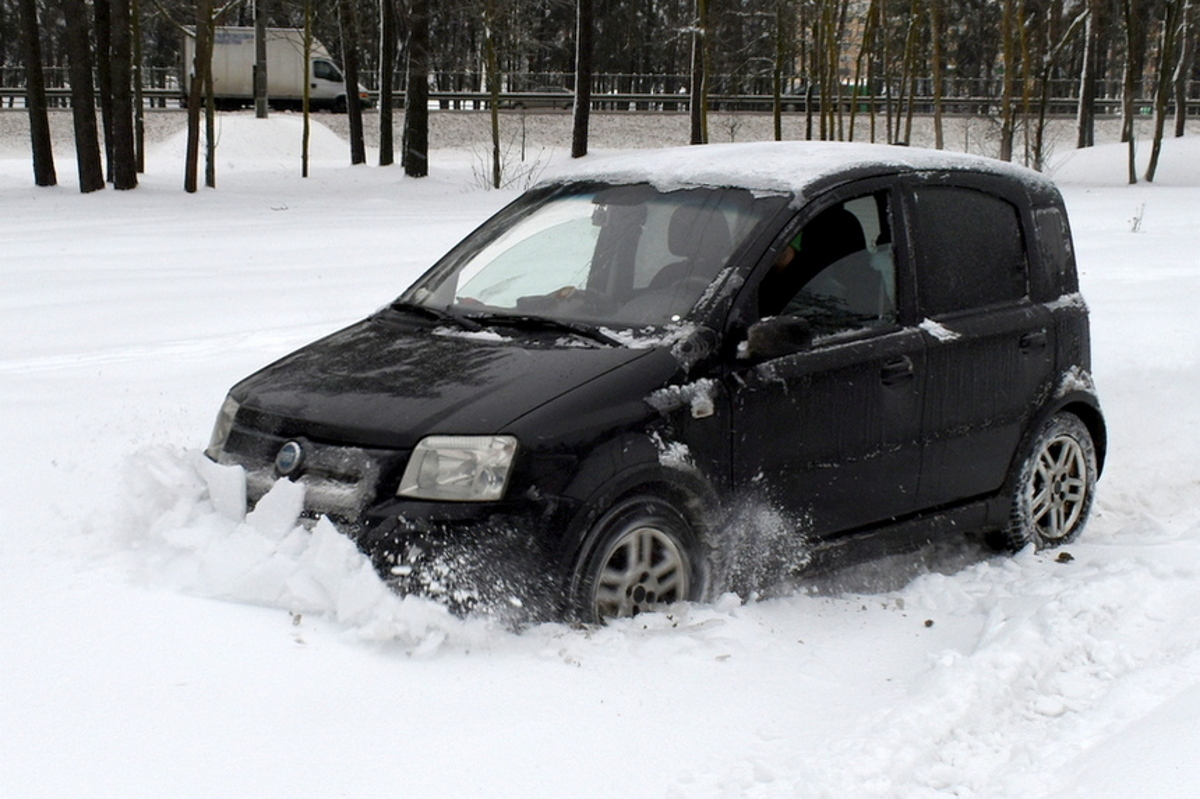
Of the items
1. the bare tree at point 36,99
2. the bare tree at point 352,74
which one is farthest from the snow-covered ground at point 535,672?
the bare tree at point 352,74

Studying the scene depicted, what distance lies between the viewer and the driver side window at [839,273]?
4.90 meters

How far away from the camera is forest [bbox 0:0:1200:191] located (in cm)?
2781

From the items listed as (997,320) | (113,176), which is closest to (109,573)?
(997,320)

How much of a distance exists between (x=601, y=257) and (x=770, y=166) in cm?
71

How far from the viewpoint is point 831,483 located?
5.01m

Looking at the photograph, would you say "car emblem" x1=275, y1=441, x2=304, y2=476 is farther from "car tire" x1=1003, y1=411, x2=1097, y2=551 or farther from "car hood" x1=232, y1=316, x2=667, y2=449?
"car tire" x1=1003, y1=411, x2=1097, y2=551

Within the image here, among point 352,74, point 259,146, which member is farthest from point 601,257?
point 259,146

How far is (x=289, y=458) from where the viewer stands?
14.2 feet

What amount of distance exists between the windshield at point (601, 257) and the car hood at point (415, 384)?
321mm

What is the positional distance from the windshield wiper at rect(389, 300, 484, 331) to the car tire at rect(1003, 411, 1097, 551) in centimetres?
244

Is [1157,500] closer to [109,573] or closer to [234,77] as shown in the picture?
[109,573]

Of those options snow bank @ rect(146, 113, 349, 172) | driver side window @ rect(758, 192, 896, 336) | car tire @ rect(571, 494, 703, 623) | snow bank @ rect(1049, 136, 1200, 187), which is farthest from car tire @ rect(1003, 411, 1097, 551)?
snow bank @ rect(146, 113, 349, 172)

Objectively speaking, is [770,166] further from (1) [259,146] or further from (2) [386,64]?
(1) [259,146]

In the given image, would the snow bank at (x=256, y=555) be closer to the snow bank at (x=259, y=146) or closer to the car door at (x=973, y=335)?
the car door at (x=973, y=335)
